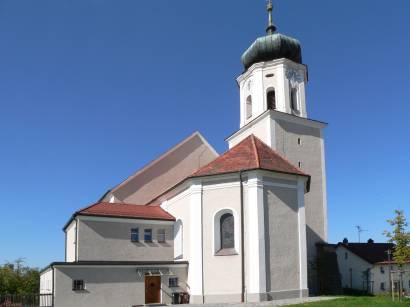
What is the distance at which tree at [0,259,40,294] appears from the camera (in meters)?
37.9

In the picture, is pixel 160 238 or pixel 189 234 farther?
pixel 160 238

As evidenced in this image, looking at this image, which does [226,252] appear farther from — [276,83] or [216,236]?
[276,83]

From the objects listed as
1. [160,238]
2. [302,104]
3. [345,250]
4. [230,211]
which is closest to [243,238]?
[230,211]

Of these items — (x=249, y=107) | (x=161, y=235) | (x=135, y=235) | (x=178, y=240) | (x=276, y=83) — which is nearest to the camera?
(x=135, y=235)

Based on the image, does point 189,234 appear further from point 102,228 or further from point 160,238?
point 102,228

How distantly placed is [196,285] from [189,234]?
8.79 feet

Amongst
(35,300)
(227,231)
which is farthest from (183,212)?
(35,300)

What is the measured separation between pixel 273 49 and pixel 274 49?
0.06m

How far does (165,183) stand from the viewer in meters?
29.5

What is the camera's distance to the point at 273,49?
1107 inches

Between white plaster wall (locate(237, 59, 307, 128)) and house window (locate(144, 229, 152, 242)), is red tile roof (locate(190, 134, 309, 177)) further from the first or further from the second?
white plaster wall (locate(237, 59, 307, 128))

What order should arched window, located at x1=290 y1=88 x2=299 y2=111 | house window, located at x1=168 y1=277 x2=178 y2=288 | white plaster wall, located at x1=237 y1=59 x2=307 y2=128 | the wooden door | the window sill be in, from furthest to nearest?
arched window, located at x1=290 y1=88 x2=299 y2=111, white plaster wall, located at x1=237 y1=59 x2=307 y2=128, house window, located at x1=168 y1=277 x2=178 y2=288, the wooden door, the window sill

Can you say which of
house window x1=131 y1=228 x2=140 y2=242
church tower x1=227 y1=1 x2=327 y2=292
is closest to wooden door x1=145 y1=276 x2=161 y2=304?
house window x1=131 y1=228 x2=140 y2=242

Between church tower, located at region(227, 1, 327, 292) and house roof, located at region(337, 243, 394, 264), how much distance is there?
33.7 ft
